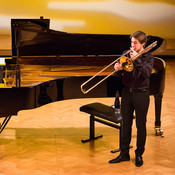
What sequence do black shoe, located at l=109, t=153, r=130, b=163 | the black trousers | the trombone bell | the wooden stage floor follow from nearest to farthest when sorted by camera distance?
the trombone bell, the black trousers, the wooden stage floor, black shoe, located at l=109, t=153, r=130, b=163

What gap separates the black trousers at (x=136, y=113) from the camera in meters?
4.34

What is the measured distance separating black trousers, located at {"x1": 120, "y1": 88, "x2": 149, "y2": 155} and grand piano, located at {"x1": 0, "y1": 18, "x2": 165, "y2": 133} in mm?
630

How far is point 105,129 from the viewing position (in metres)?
5.69

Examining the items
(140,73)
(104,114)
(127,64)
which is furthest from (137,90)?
(104,114)

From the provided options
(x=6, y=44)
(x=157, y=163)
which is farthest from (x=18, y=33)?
(x=6, y=44)

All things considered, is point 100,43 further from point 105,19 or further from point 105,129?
point 105,19

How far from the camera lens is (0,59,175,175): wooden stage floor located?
4.53m

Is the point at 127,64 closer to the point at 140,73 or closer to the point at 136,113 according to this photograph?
the point at 140,73

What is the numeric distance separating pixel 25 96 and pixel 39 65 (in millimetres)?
1214

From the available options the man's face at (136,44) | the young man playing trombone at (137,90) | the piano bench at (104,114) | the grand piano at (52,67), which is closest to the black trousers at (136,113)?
the young man playing trombone at (137,90)

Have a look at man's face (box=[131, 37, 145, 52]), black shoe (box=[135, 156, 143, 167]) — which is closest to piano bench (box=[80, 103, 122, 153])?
black shoe (box=[135, 156, 143, 167])

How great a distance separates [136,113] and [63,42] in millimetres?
1725

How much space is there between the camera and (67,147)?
5094mm

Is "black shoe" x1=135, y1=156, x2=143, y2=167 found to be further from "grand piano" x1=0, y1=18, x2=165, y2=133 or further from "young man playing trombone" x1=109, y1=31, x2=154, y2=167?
"grand piano" x1=0, y1=18, x2=165, y2=133
